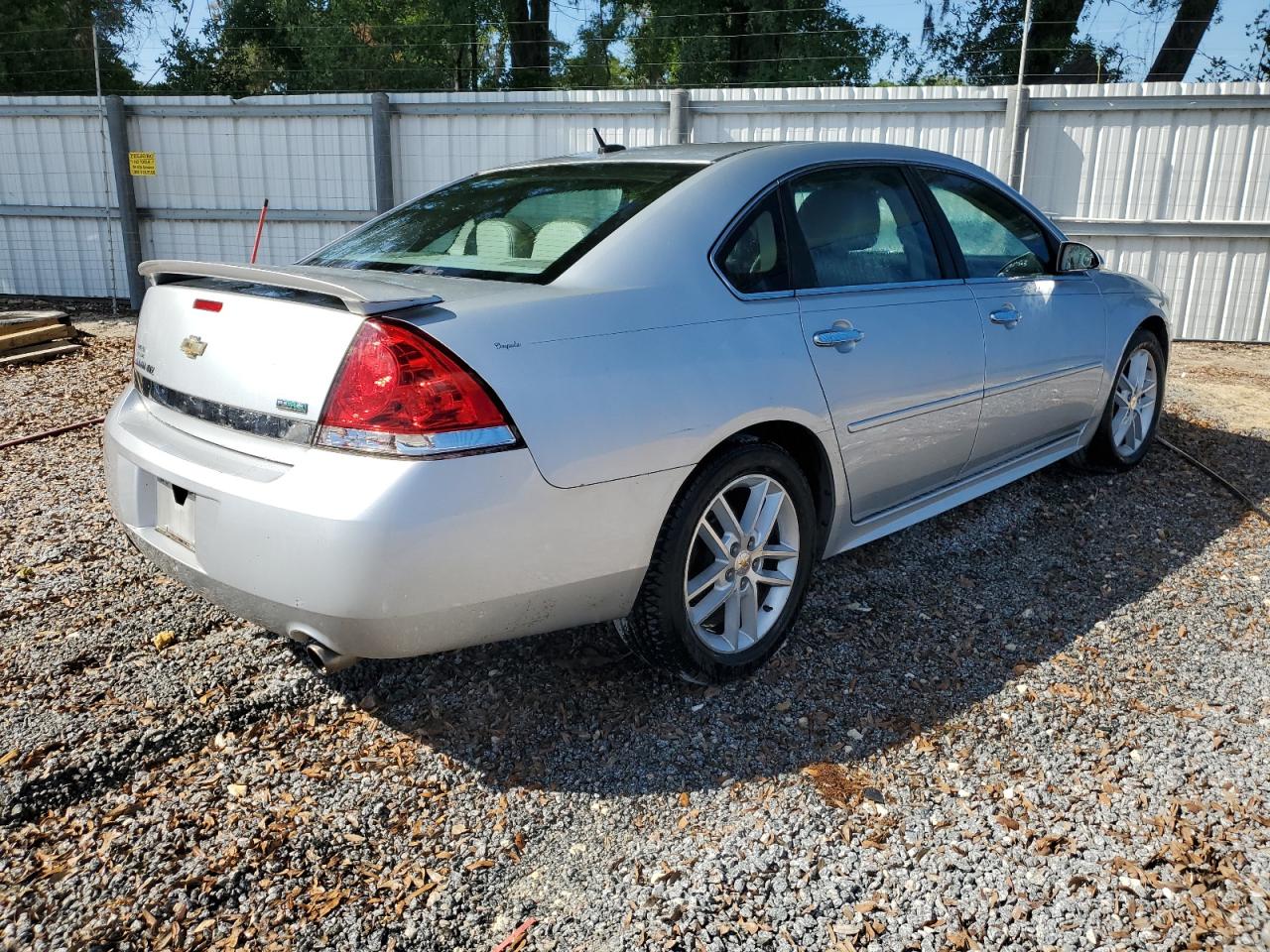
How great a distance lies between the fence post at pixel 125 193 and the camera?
38.3 feet

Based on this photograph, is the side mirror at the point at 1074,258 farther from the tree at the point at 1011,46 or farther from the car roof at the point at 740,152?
the tree at the point at 1011,46

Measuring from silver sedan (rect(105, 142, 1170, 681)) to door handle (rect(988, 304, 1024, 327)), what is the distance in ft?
0.09

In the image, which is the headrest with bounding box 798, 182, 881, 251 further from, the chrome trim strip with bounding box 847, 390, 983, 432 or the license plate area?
the license plate area

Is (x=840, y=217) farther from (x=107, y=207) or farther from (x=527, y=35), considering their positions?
(x=527, y=35)

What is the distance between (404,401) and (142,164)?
36.4 feet

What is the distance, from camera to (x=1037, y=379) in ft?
13.8

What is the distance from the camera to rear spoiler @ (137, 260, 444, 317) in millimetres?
2354

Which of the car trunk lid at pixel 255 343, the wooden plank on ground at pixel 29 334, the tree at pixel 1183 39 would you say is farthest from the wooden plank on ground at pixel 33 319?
the tree at pixel 1183 39

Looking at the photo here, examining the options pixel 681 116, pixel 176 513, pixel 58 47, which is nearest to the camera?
pixel 176 513

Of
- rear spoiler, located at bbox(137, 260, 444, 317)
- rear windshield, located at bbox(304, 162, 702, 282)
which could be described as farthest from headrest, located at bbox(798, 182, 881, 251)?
rear spoiler, located at bbox(137, 260, 444, 317)

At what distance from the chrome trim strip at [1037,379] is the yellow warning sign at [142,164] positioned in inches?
420

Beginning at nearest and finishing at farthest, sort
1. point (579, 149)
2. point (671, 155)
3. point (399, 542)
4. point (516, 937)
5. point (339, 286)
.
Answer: point (516, 937)
point (399, 542)
point (339, 286)
point (671, 155)
point (579, 149)

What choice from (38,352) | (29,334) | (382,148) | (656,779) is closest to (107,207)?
(382,148)

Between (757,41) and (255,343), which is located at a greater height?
(757,41)
